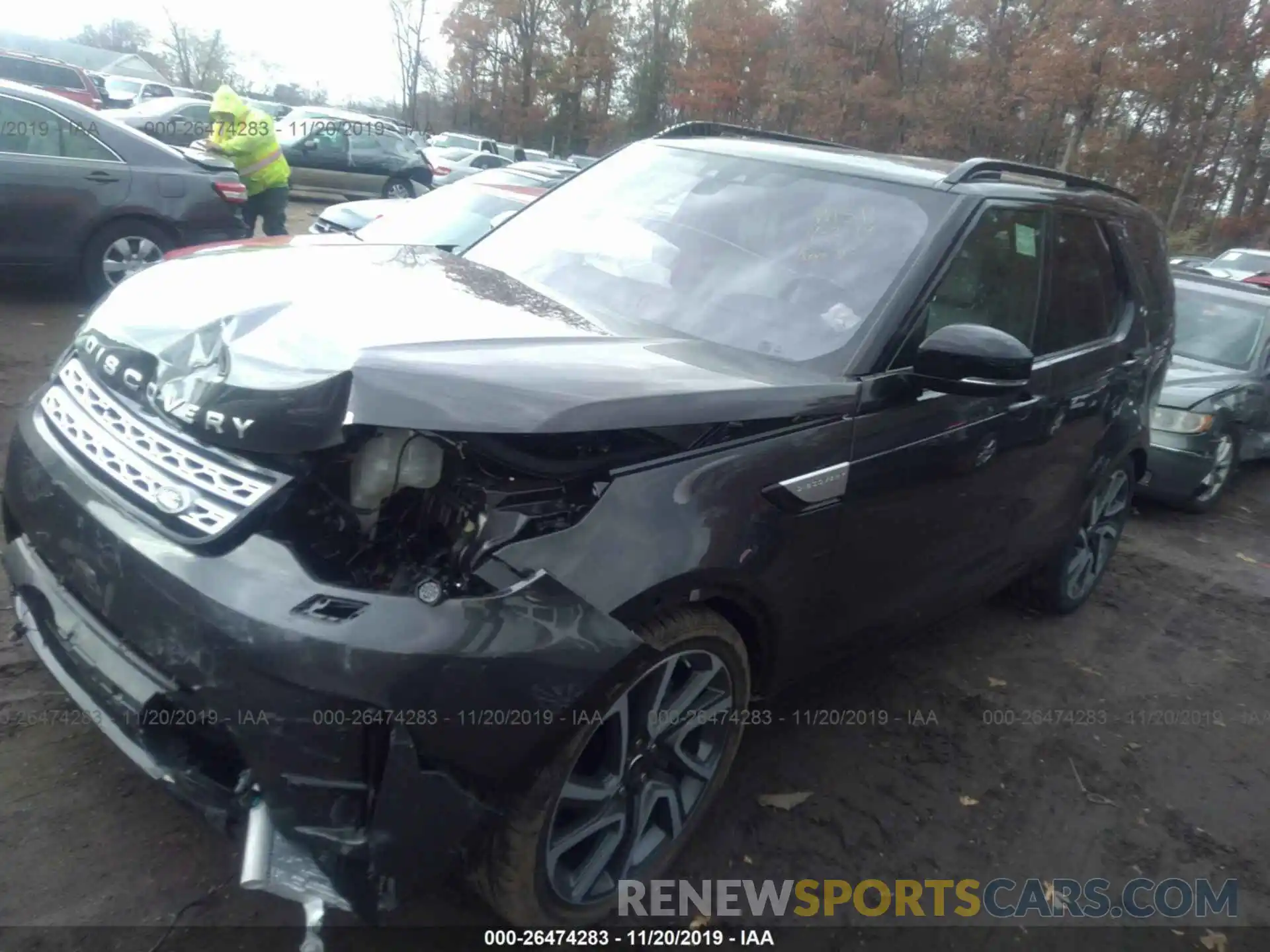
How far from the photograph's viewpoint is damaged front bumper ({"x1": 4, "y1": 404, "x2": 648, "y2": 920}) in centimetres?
190

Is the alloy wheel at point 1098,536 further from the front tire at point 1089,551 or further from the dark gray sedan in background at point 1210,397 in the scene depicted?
the dark gray sedan in background at point 1210,397

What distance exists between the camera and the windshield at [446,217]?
7.71m

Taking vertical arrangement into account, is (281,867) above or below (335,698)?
below

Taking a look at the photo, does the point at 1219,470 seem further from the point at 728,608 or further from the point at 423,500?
the point at 423,500

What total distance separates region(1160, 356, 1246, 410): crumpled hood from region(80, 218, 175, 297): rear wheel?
7.45 meters

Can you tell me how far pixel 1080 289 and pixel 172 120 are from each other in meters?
18.5

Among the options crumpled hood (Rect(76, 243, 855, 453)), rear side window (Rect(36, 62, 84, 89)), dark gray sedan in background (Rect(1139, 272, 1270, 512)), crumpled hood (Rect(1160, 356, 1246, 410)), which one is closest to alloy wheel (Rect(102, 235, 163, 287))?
crumpled hood (Rect(76, 243, 855, 453))

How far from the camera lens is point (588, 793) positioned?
234cm

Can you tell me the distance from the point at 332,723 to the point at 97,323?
148cm

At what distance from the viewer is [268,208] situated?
9336mm

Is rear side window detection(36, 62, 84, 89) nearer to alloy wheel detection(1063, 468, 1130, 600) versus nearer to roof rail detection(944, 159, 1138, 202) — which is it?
roof rail detection(944, 159, 1138, 202)

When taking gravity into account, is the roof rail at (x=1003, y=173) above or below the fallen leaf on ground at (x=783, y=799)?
above

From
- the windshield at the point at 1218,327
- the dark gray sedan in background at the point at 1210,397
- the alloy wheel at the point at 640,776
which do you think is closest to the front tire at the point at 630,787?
the alloy wheel at the point at 640,776

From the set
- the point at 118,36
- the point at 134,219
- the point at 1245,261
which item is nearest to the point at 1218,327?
the point at 134,219
